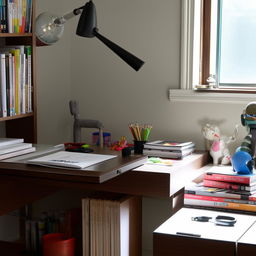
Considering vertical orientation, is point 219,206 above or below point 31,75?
below

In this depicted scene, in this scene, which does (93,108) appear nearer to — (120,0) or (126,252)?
(120,0)

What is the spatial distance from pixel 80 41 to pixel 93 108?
0.39 m

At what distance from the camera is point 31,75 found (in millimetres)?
2811

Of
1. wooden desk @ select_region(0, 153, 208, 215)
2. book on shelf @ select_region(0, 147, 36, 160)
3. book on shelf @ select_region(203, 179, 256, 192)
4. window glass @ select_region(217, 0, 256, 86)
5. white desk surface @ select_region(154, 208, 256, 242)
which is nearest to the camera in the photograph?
white desk surface @ select_region(154, 208, 256, 242)

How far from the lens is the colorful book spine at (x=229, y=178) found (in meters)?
2.55

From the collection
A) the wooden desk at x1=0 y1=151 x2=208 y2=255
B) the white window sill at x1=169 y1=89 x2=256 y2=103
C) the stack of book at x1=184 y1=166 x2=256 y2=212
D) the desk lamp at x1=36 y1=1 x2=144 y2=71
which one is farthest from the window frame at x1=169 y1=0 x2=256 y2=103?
the desk lamp at x1=36 y1=1 x2=144 y2=71

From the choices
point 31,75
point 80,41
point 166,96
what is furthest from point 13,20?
point 166,96

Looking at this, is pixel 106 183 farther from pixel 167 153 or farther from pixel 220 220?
pixel 220 220

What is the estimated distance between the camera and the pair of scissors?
2260mm

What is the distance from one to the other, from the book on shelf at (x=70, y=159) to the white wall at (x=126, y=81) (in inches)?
29.7

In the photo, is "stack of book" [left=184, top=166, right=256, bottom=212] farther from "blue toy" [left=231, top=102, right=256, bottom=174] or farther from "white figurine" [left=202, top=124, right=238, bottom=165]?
"white figurine" [left=202, top=124, right=238, bottom=165]

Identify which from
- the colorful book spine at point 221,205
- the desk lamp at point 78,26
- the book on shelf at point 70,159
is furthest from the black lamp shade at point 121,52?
the colorful book spine at point 221,205

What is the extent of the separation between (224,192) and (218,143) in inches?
19.2

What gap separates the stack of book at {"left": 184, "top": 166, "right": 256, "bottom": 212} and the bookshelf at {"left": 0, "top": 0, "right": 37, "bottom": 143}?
828mm
